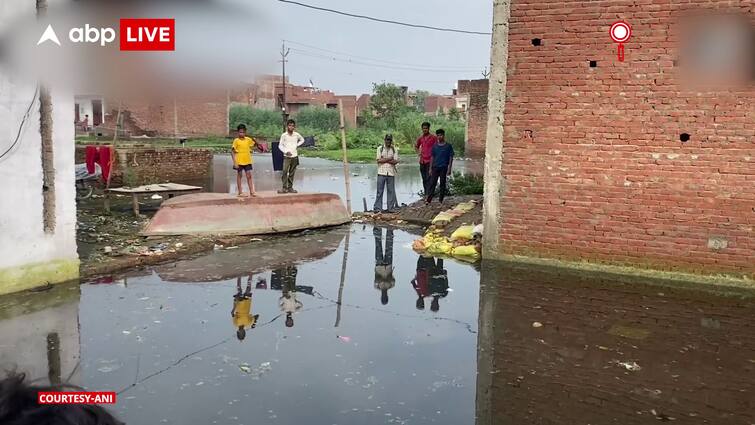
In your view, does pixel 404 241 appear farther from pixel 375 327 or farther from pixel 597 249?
pixel 375 327

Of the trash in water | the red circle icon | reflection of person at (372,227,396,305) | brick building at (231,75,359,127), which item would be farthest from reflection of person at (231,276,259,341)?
brick building at (231,75,359,127)

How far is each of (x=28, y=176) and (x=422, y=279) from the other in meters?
5.04

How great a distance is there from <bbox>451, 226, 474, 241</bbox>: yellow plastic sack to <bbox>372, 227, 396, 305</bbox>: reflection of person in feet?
3.62

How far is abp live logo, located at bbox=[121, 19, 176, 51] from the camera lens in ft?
15.4

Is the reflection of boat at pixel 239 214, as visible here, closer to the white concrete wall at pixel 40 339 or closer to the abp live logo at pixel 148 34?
the white concrete wall at pixel 40 339

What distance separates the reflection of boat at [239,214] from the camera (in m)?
10.2

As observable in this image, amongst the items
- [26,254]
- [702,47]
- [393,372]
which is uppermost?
[702,47]

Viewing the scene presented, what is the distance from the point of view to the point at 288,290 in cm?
779

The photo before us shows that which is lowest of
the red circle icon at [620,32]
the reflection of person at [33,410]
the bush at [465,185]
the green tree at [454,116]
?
the bush at [465,185]

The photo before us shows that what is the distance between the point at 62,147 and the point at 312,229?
527cm

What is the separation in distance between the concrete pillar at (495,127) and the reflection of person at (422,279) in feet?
2.99

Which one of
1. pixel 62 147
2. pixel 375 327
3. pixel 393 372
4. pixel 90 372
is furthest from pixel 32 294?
pixel 393 372

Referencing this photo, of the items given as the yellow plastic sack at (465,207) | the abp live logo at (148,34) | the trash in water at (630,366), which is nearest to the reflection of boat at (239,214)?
the yellow plastic sack at (465,207)

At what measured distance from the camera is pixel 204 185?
1956cm
